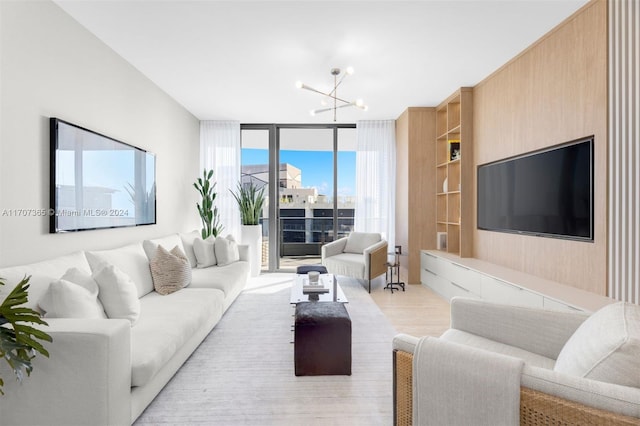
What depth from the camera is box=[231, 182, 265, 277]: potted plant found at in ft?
17.7

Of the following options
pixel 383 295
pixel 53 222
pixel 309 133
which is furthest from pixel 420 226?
pixel 53 222

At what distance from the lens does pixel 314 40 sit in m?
2.91

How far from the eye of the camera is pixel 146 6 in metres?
2.43

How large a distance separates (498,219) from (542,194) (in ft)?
2.48

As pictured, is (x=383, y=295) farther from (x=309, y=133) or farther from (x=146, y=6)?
(x=146, y=6)

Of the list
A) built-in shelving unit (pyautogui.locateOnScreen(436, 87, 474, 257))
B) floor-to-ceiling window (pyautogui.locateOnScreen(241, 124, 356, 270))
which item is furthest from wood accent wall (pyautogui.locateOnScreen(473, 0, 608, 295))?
floor-to-ceiling window (pyautogui.locateOnScreen(241, 124, 356, 270))

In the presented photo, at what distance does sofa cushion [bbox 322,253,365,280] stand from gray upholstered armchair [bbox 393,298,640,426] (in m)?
3.28

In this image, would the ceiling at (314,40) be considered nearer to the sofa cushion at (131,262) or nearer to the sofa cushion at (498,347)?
the sofa cushion at (131,262)

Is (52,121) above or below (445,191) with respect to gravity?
above

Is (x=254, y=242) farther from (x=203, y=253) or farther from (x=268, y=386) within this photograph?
(x=268, y=386)

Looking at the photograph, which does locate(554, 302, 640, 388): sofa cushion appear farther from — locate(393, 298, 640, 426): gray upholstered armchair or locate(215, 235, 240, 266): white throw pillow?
locate(215, 235, 240, 266): white throw pillow

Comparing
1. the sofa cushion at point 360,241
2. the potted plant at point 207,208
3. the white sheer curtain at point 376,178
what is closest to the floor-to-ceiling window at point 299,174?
the white sheer curtain at point 376,178

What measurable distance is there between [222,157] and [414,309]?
4115mm

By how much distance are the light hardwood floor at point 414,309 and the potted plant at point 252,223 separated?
2.13m
